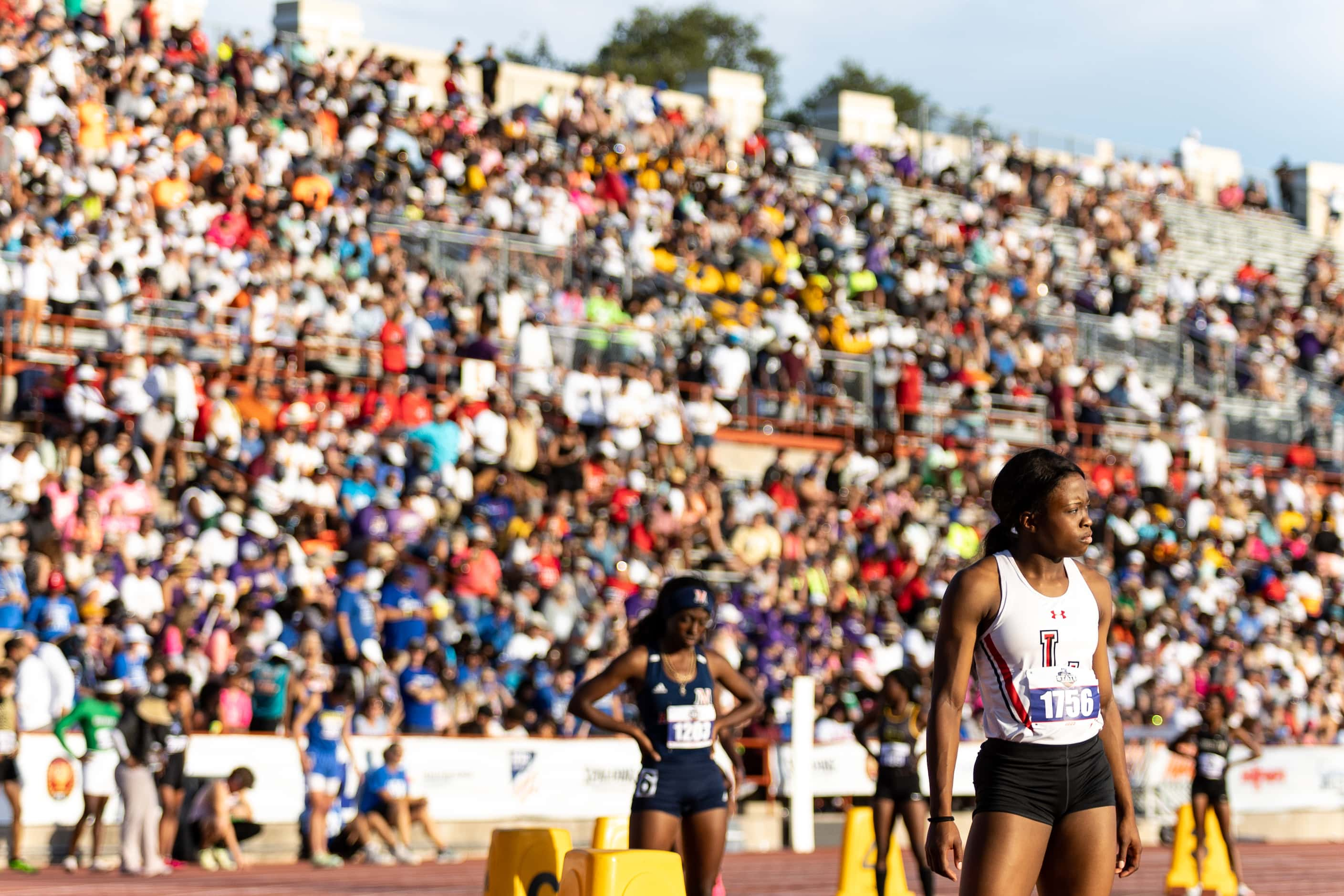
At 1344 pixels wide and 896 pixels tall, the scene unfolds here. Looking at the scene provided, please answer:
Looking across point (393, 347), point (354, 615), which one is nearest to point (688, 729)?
point (354, 615)

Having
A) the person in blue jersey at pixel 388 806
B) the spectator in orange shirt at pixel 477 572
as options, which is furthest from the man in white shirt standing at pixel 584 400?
the person in blue jersey at pixel 388 806

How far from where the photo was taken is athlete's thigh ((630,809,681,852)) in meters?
9.17

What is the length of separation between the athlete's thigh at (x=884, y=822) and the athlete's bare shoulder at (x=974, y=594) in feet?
22.7

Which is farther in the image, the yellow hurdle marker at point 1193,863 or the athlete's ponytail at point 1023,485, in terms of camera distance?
the yellow hurdle marker at point 1193,863

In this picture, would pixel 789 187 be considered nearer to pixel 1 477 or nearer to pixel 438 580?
pixel 438 580

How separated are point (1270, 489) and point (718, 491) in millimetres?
11472

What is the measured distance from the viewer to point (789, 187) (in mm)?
33438

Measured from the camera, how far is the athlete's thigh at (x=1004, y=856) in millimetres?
6203

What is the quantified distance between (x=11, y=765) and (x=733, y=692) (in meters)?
7.51

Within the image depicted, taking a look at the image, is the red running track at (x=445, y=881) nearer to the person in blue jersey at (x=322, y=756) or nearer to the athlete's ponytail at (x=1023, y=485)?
the person in blue jersey at (x=322, y=756)

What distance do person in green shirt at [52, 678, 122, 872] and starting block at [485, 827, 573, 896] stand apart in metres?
6.97

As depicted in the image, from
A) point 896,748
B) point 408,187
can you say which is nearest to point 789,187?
point 408,187

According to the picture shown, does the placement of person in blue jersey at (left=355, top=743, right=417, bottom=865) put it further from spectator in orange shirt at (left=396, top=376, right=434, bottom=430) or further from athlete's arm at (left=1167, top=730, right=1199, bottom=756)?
athlete's arm at (left=1167, top=730, right=1199, bottom=756)

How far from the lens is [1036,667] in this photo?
632 centimetres
